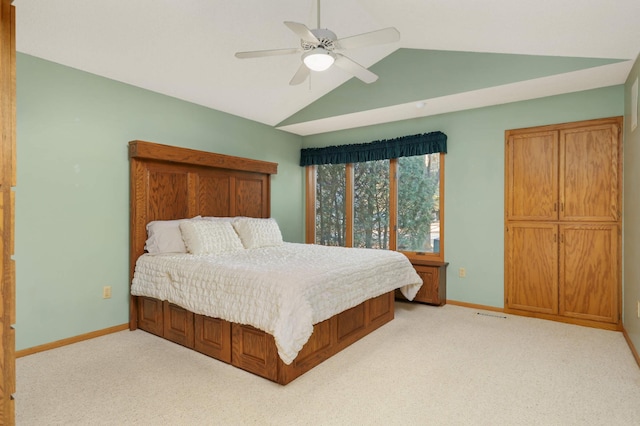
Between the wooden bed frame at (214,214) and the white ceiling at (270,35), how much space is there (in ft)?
2.53

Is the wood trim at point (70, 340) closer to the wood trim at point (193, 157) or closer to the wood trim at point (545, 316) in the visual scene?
the wood trim at point (193, 157)

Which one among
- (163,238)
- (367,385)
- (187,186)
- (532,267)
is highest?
(187,186)

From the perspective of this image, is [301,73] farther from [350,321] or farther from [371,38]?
[350,321]

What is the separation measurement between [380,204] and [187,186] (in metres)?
2.60

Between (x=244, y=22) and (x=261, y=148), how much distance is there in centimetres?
206

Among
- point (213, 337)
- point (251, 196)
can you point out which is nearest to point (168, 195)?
point (251, 196)

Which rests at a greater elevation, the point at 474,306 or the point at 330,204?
the point at 330,204

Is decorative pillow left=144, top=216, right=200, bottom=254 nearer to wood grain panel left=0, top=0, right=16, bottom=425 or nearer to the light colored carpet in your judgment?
the light colored carpet

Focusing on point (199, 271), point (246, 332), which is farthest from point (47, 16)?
point (246, 332)

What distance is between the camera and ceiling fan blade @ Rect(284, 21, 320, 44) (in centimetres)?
210

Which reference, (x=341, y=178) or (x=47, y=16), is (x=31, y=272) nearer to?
(x=47, y=16)

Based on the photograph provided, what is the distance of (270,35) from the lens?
3.25 metres

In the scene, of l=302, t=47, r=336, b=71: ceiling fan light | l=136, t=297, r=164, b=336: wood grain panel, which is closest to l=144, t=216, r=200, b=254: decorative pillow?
l=136, t=297, r=164, b=336: wood grain panel

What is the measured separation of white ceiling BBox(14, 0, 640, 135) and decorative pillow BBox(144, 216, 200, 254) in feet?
4.68
